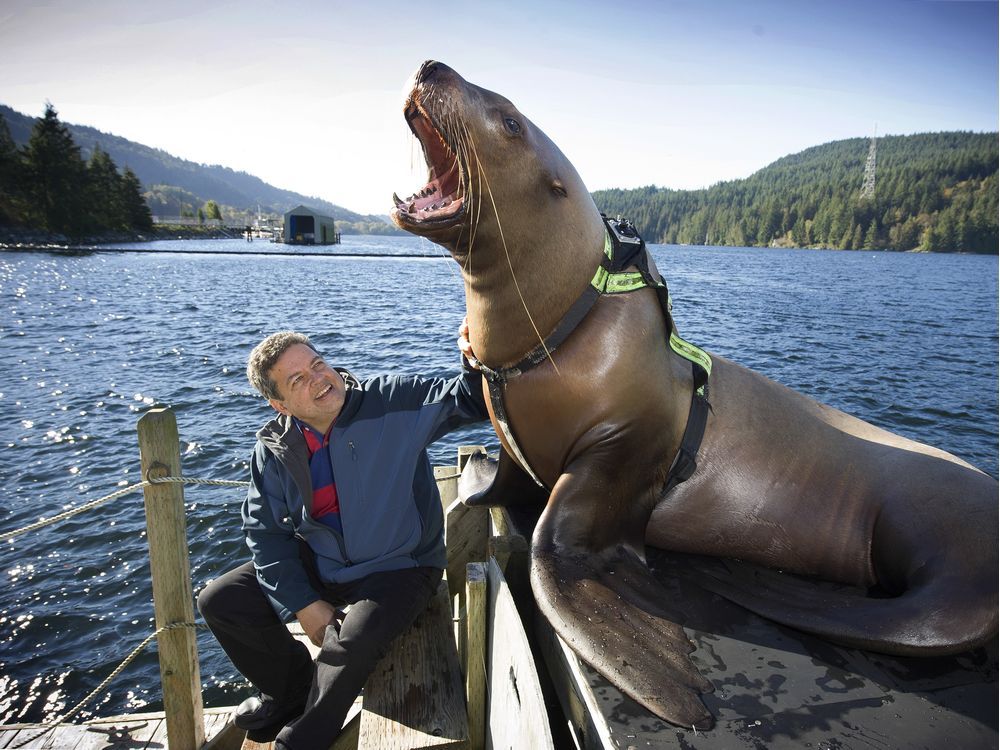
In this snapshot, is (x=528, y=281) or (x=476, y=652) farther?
(x=528, y=281)

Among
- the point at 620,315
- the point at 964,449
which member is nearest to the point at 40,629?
the point at 620,315

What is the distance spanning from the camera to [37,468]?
8.98 metres

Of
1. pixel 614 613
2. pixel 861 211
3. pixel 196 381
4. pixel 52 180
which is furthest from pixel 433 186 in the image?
pixel 861 211

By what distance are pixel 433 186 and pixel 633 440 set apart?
61.1 inches

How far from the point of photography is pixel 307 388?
3.04 meters

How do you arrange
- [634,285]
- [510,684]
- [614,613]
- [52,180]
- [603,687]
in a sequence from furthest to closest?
1. [52,180]
2. [634,285]
3. [614,613]
4. [510,684]
5. [603,687]

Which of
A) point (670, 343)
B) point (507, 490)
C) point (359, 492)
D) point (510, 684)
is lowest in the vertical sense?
point (510, 684)

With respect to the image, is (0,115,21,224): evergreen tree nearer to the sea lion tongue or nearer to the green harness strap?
the sea lion tongue

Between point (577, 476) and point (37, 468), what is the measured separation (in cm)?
984

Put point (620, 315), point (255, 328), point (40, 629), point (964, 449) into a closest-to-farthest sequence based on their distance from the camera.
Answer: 1. point (620, 315)
2. point (40, 629)
3. point (964, 449)
4. point (255, 328)

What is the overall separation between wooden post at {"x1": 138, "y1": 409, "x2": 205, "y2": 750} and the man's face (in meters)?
0.54

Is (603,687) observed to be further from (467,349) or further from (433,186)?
(433,186)

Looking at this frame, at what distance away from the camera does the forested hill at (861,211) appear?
101875 millimetres

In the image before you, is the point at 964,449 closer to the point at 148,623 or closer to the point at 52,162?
the point at 148,623
